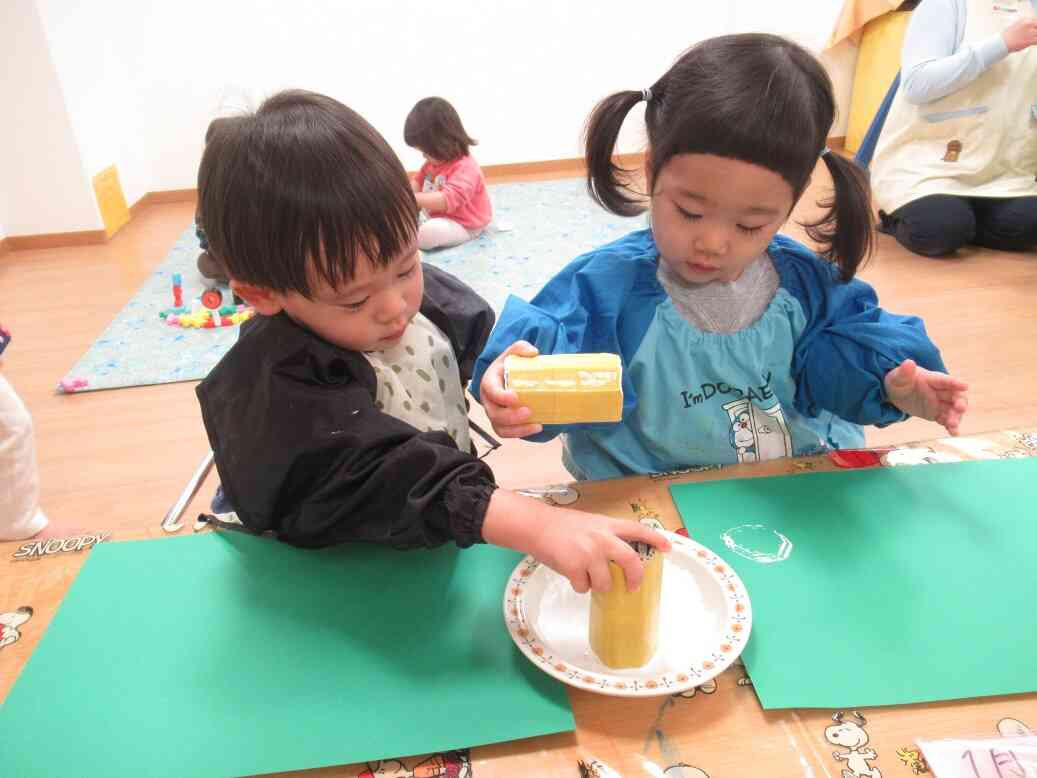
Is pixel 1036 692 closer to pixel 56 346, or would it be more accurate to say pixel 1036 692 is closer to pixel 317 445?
pixel 317 445

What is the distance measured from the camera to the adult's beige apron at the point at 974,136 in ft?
8.54

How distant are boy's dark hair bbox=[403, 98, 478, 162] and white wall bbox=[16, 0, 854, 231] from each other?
108 centimetres

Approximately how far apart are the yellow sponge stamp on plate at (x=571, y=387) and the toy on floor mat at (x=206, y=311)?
86.6 inches

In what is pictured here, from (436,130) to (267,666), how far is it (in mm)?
2942

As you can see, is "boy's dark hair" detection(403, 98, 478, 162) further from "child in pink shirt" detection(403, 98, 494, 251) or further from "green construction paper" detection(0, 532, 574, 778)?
"green construction paper" detection(0, 532, 574, 778)

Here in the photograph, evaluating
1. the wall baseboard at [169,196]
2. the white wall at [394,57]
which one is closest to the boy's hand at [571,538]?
the white wall at [394,57]

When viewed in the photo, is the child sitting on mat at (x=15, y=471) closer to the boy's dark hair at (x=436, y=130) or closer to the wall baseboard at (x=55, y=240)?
the boy's dark hair at (x=436, y=130)

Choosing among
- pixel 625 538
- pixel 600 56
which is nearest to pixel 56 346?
pixel 625 538

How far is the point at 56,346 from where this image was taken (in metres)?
2.63

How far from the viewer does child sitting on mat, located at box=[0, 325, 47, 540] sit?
53.8 inches

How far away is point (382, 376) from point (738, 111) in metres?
0.47

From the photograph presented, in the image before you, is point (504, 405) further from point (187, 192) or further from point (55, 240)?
point (187, 192)

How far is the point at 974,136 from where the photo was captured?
8.92 ft

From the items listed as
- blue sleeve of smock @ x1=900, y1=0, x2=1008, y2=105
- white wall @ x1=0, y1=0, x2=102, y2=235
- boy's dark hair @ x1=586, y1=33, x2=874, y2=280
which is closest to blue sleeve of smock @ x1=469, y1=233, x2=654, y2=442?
boy's dark hair @ x1=586, y1=33, x2=874, y2=280
